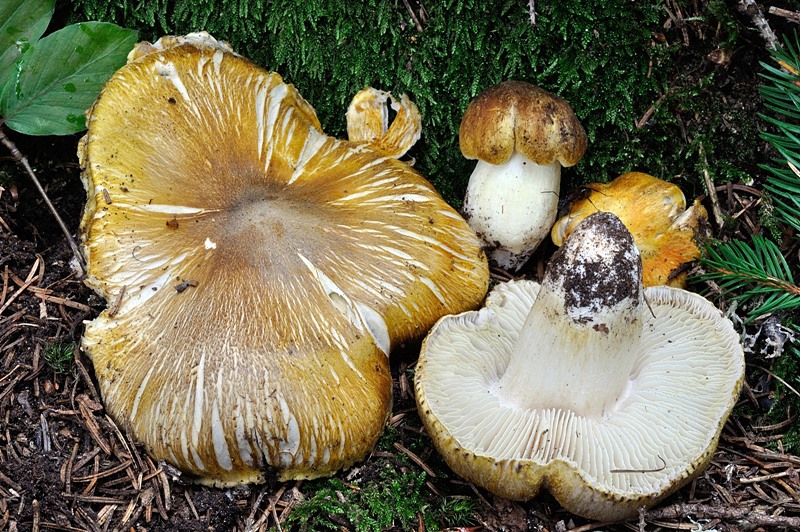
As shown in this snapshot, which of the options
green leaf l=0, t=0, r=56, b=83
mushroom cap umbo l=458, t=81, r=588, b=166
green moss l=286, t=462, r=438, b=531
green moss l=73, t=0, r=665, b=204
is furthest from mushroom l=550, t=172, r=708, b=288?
green leaf l=0, t=0, r=56, b=83

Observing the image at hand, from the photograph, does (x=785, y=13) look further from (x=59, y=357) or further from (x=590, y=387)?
(x=59, y=357)

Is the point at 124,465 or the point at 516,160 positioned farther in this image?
the point at 516,160

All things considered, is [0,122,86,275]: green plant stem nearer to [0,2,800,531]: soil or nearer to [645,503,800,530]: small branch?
[0,2,800,531]: soil

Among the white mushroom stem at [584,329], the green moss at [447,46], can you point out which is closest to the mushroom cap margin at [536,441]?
the white mushroom stem at [584,329]

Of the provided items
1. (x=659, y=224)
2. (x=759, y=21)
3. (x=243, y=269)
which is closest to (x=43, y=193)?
(x=243, y=269)

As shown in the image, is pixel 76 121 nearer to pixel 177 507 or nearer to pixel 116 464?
pixel 116 464

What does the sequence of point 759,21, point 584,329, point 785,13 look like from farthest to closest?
1. point 759,21
2. point 785,13
3. point 584,329
